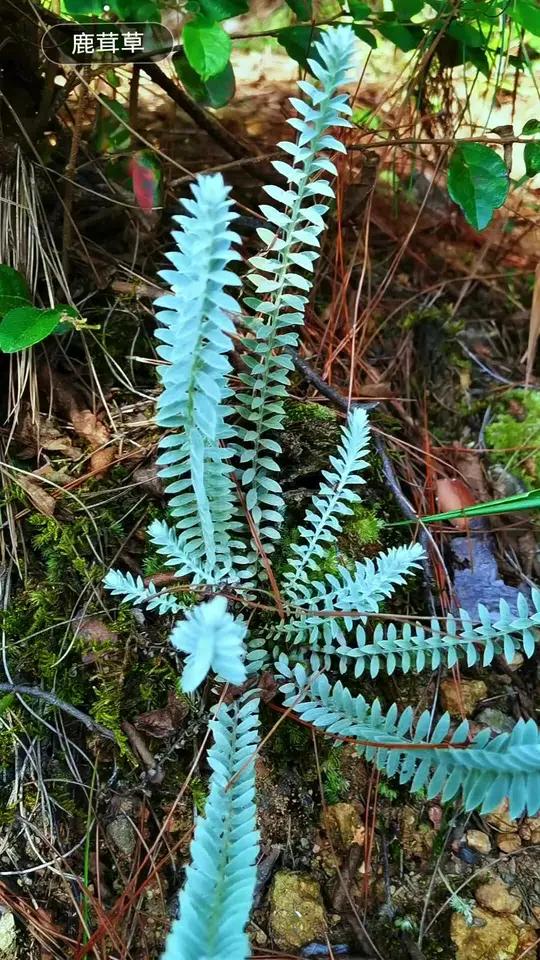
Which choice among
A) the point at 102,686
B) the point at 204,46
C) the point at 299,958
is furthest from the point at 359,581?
the point at 204,46

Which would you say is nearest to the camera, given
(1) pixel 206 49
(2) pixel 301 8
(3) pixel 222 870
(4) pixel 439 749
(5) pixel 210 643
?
(5) pixel 210 643

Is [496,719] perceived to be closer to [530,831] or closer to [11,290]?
[530,831]

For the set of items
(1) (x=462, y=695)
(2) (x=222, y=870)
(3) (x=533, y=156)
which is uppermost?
(3) (x=533, y=156)

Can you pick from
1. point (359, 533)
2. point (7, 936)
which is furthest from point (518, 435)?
point (7, 936)

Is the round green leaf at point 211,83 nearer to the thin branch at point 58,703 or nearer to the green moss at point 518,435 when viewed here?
the green moss at point 518,435

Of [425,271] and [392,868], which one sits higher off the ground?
[425,271]

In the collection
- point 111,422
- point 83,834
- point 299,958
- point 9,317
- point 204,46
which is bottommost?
point 299,958

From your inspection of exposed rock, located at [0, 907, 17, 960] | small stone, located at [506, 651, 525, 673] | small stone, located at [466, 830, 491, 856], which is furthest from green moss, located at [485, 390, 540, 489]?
exposed rock, located at [0, 907, 17, 960]

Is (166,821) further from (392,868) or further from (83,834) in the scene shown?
(392,868)
